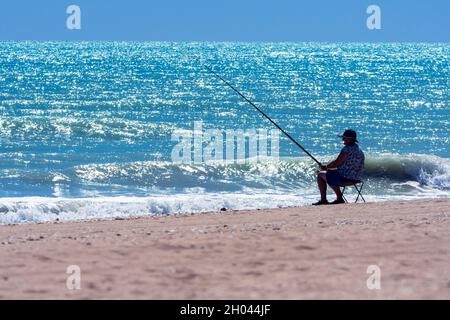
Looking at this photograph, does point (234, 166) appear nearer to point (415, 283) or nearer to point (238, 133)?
point (238, 133)

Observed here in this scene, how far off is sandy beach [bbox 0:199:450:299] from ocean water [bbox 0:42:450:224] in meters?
3.70

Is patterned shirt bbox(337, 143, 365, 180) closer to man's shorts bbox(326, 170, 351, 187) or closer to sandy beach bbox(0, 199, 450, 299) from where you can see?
man's shorts bbox(326, 170, 351, 187)

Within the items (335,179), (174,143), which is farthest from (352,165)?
(174,143)

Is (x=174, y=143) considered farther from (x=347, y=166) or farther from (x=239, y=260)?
(x=239, y=260)

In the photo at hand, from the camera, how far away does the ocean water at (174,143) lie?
12.1 m

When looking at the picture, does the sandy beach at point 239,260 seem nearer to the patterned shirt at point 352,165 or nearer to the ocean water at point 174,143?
the patterned shirt at point 352,165

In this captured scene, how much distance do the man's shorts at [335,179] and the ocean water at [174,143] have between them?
170cm

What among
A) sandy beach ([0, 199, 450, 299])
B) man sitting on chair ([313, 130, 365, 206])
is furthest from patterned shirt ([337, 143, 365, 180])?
sandy beach ([0, 199, 450, 299])

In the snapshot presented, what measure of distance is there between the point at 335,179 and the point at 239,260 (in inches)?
169

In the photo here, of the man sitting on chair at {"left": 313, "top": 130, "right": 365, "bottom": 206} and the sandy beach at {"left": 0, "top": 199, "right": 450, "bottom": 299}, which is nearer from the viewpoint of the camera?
the sandy beach at {"left": 0, "top": 199, "right": 450, "bottom": 299}

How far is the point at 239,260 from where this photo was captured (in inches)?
227

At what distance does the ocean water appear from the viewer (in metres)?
12.1
